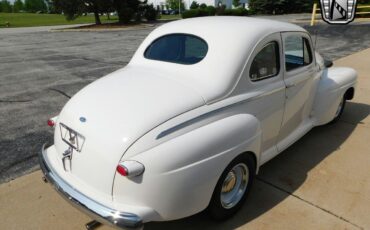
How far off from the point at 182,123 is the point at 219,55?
909 mm

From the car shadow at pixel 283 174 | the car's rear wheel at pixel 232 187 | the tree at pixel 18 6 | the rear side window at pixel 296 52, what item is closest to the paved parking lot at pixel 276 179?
the car shadow at pixel 283 174

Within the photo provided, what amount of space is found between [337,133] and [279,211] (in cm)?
242

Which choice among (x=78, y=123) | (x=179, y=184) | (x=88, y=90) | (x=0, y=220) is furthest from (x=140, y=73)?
(x=0, y=220)

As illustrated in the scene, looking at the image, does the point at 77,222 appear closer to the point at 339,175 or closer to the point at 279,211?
the point at 279,211

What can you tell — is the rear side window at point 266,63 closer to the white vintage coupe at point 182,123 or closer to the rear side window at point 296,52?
the white vintage coupe at point 182,123

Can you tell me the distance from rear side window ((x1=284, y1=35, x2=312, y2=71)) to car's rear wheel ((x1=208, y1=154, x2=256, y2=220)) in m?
1.36

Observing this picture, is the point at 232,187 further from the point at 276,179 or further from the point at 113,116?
the point at 113,116

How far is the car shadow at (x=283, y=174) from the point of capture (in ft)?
10.6

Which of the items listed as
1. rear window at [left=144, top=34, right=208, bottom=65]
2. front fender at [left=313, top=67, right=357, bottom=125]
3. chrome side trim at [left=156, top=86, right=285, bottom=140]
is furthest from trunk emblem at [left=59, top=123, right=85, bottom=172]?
front fender at [left=313, top=67, right=357, bottom=125]

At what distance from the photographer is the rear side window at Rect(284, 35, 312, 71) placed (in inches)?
160

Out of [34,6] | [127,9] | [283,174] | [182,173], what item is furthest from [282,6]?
[34,6]

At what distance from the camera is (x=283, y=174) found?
409 cm

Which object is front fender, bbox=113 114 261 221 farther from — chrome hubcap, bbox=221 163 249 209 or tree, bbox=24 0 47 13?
tree, bbox=24 0 47 13

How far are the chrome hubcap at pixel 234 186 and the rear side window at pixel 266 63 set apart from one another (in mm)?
917
